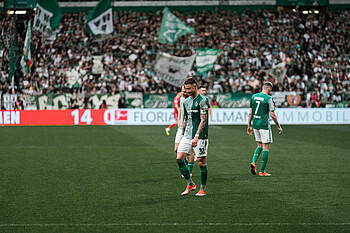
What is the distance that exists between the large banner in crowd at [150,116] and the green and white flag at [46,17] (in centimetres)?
462

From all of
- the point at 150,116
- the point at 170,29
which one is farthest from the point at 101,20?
the point at 150,116

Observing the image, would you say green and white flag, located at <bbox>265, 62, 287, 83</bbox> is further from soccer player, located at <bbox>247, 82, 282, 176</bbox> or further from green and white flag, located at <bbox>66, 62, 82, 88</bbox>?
soccer player, located at <bbox>247, 82, 282, 176</bbox>

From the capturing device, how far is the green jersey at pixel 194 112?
9.43m

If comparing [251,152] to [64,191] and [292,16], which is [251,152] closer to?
[64,191]

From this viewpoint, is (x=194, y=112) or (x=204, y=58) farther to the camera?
(x=204, y=58)

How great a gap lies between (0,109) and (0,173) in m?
21.0

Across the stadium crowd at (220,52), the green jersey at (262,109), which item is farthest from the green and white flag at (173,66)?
the green jersey at (262,109)

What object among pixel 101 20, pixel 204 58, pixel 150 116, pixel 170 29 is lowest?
pixel 150 116

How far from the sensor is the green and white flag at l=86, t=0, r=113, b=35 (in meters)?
31.5

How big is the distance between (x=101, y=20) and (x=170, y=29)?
395cm

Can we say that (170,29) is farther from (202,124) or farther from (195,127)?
(202,124)

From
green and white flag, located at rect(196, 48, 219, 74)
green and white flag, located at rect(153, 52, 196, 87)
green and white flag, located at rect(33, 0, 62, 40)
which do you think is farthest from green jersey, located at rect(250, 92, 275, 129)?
green and white flag, located at rect(33, 0, 62, 40)

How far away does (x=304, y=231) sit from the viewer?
7113mm

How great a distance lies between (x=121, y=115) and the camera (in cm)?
3228
